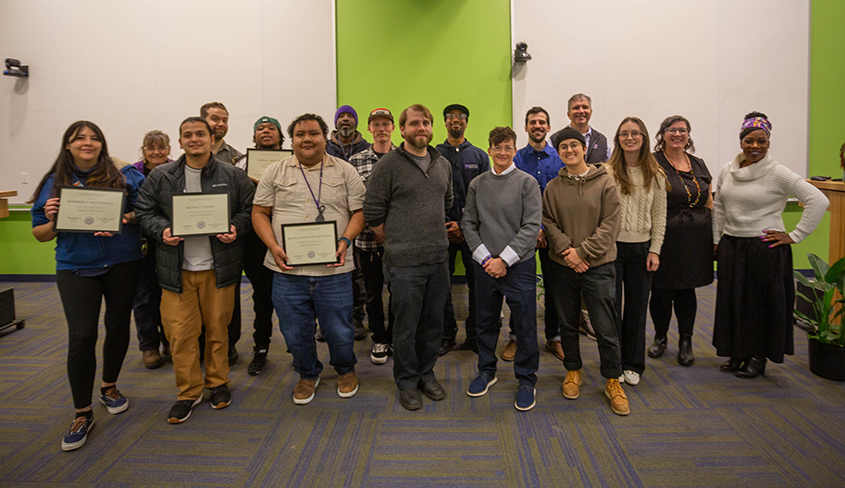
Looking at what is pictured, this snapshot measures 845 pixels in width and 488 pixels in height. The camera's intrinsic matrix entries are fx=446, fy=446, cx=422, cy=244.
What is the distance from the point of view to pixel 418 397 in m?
2.45

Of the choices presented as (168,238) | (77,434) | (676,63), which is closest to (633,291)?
(168,238)

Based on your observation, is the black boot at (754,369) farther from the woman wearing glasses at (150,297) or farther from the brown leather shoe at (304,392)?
the woman wearing glasses at (150,297)

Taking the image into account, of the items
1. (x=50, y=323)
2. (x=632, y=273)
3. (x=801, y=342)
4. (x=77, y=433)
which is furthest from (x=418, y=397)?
(x=50, y=323)

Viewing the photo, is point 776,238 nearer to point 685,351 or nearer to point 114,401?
point 685,351

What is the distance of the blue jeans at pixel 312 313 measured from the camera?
2.41 m

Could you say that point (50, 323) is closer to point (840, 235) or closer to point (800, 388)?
point (800, 388)

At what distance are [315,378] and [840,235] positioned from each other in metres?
3.43

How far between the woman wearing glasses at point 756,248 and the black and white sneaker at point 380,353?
2105 millimetres

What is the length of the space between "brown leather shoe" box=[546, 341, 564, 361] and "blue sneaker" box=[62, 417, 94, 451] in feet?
8.86

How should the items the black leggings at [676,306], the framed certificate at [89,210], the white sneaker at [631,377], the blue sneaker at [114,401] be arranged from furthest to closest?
the black leggings at [676,306], the white sneaker at [631,377], the blue sneaker at [114,401], the framed certificate at [89,210]

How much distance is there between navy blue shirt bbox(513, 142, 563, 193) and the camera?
3072mm

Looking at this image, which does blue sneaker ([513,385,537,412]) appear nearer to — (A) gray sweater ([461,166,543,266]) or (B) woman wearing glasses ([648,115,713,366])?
(A) gray sweater ([461,166,543,266])

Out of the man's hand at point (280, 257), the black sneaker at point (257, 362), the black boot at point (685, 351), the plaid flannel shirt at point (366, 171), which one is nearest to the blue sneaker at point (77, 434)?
the black sneaker at point (257, 362)

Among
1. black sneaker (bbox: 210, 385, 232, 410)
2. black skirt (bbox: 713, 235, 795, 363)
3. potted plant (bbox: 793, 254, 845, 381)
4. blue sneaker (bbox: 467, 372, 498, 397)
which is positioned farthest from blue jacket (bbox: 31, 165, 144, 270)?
potted plant (bbox: 793, 254, 845, 381)
